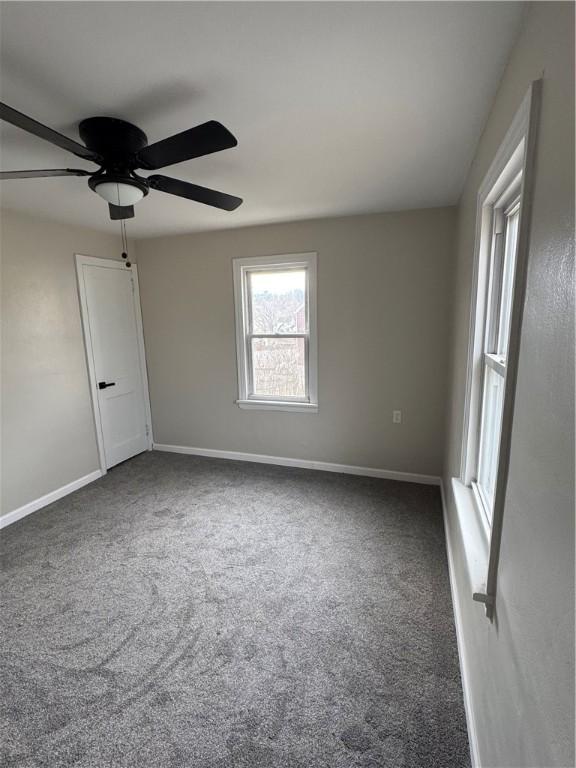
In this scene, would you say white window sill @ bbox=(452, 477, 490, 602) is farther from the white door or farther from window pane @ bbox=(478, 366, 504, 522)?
the white door

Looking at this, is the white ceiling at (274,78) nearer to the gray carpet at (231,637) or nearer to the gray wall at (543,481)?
the gray wall at (543,481)

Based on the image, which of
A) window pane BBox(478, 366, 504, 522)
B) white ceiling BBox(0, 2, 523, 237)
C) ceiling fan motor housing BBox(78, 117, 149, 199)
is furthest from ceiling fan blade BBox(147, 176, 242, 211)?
window pane BBox(478, 366, 504, 522)

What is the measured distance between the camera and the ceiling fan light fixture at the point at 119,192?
167 centimetres

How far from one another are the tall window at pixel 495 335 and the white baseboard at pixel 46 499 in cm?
337

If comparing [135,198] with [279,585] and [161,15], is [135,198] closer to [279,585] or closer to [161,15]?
[161,15]

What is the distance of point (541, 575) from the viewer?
0.75 m

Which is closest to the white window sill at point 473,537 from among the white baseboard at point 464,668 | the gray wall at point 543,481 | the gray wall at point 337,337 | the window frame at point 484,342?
the window frame at point 484,342

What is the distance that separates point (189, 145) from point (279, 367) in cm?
251

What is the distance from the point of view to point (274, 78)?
53.5 inches

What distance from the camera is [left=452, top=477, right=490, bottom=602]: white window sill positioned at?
4.18 feet

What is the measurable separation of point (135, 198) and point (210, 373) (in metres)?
2.34

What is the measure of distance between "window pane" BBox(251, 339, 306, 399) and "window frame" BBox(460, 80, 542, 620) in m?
1.95

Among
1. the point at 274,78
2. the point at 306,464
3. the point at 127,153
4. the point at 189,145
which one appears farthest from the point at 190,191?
the point at 306,464

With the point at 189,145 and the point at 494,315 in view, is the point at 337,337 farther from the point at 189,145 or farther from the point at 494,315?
the point at 189,145
